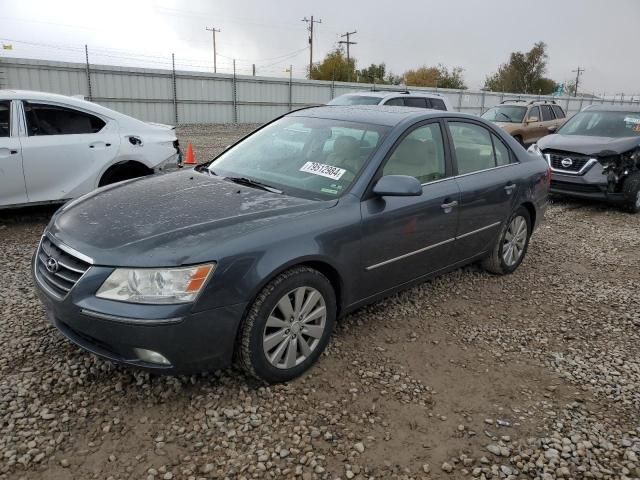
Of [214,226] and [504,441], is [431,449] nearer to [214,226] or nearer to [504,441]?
[504,441]

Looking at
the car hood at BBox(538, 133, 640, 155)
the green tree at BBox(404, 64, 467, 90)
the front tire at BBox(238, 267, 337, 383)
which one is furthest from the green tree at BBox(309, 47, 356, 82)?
the front tire at BBox(238, 267, 337, 383)

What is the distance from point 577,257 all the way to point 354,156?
12.4 feet

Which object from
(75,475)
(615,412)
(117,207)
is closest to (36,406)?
(75,475)

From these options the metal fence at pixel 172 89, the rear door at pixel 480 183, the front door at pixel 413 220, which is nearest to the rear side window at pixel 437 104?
the rear door at pixel 480 183

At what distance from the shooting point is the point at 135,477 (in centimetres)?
235

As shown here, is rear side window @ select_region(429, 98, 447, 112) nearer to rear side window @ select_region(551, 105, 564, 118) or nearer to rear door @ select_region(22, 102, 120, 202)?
rear side window @ select_region(551, 105, 564, 118)

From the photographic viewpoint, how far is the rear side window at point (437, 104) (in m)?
11.2

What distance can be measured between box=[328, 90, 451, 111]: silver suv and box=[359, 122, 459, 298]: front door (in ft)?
21.1

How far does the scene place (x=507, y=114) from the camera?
1470 centimetres

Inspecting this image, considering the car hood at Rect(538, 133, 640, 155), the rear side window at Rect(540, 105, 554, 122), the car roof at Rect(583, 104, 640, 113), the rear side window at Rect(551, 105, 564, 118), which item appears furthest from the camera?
the rear side window at Rect(551, 105, 564, 118)

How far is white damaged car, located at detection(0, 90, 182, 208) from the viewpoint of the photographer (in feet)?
18.4

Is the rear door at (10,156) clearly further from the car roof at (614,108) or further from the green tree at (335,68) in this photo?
the green tree at (335,68)

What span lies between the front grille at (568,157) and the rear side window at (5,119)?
8.09m

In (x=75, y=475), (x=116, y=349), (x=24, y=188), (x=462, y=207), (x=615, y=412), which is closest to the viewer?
(x=75, y=475)
